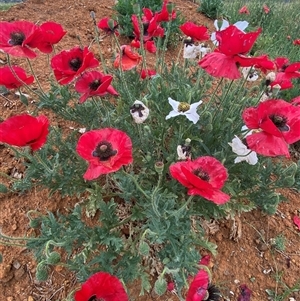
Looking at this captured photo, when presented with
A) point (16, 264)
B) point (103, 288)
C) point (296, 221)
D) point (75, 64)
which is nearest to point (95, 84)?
point (75, 64)

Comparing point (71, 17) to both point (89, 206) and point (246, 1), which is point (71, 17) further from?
point (246, 1)

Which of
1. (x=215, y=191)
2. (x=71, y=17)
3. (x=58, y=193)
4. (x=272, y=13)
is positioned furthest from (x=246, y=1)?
(x=215, y=191)

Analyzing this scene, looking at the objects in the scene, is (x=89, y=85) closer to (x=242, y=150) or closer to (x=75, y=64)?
(x=75, y=64)

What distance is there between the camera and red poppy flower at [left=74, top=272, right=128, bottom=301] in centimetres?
148

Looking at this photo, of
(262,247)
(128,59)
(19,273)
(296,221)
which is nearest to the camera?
(19,273)

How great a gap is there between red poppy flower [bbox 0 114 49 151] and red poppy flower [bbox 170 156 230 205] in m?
0.53

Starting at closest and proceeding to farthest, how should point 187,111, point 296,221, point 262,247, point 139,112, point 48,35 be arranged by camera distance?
point 139,112 < point 187,111 < point 48,35 < point 262,247 < point 296,221

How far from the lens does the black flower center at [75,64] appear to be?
197cm

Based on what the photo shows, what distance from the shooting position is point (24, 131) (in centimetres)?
155

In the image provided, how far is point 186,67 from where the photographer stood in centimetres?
286

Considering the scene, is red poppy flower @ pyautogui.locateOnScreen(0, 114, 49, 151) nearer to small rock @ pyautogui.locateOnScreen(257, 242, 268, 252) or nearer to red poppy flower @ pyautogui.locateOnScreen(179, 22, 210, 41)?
red poppy flower @ pyautogui.locateOnScreen(179, 22, 210, 41)

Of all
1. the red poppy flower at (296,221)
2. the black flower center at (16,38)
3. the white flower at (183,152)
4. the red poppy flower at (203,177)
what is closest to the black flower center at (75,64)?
the black flower center at (16,38)

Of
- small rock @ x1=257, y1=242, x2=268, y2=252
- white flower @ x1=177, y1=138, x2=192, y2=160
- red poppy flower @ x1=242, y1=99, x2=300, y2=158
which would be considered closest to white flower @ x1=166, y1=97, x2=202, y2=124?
white flower @ x1=177, y1=138, x2=192, y2=160

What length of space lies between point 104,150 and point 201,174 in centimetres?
39
